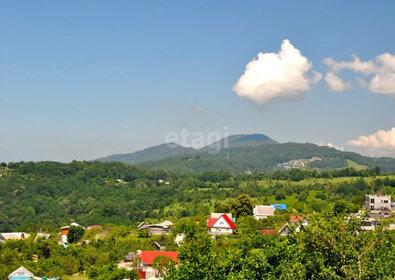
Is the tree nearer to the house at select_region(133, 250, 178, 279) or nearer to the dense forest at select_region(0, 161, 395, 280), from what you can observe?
the dense forest at select_region(0, 161, 395, 280)

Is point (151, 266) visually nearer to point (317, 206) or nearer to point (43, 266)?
point (43, 266)

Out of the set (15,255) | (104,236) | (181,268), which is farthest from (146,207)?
(181,268)

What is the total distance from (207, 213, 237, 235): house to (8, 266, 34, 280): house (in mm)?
28134

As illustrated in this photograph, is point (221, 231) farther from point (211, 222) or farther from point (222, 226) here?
point (211, 222)

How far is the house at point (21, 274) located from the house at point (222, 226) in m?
28.1

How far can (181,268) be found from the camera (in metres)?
24.6

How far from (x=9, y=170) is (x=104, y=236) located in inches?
3390

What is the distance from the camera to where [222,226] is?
6850 centimetres

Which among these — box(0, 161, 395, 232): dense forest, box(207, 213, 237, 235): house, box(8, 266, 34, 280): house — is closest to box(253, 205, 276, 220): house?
box(0, 161, 395, 232): dense forest

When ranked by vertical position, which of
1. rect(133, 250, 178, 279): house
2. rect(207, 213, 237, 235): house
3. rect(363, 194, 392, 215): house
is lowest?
rect(133, 250, 178, 279): house

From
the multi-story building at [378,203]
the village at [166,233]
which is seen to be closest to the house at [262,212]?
the village at [166,233]

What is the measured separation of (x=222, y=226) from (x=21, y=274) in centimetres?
3005

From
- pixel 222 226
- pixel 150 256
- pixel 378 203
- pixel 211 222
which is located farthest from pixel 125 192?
pixel 150 256

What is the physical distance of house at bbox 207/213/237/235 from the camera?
224ft
